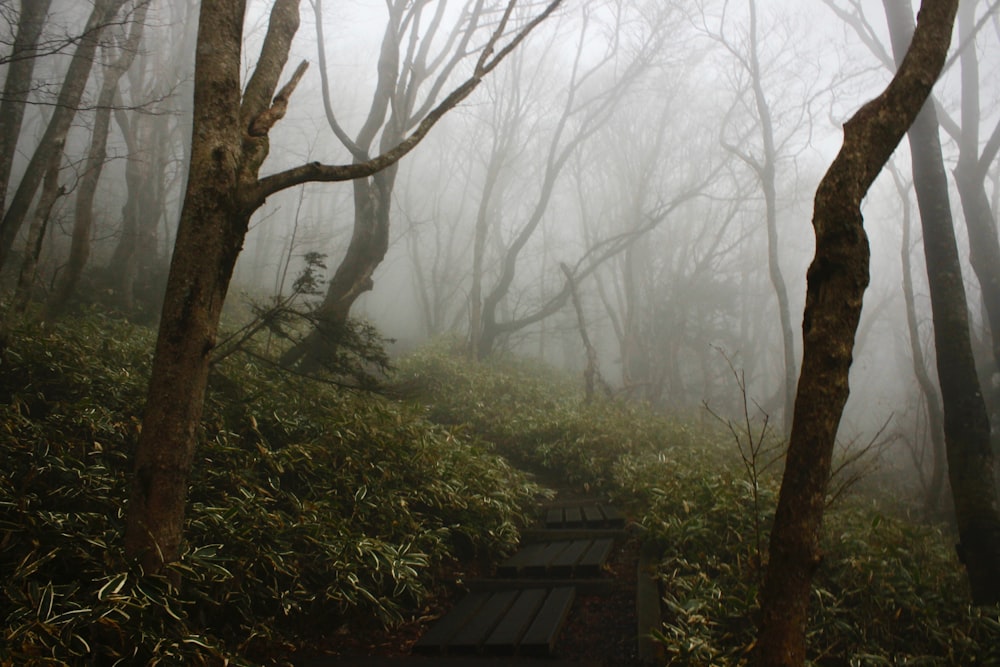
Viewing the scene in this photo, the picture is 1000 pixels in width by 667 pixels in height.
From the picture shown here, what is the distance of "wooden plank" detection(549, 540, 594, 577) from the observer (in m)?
4.73

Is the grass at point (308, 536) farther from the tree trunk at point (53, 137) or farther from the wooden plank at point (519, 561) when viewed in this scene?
the tree trunk at point (53, 137)

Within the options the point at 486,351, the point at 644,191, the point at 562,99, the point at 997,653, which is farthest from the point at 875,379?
the point at 997,653

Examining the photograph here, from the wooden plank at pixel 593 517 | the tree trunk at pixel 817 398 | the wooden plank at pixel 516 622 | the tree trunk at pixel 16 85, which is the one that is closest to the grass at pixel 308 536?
the wooden plank at pixel 593 517

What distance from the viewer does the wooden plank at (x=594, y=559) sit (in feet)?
15.4

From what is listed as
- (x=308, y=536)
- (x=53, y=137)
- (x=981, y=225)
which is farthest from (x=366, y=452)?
(x=981, y=225)

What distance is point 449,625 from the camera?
3.90 metres

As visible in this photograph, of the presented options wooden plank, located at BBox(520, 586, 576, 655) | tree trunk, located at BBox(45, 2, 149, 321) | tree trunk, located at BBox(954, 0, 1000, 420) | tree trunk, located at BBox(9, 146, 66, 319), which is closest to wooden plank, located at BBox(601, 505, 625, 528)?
wooden plank, located at BBox(520, 586, 576, 655)

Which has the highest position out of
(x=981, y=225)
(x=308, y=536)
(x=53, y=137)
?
(x=981, y=225)

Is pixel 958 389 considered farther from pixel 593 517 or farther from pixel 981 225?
pixel 981 225

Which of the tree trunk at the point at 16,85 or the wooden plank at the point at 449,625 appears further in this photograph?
the tree trunk at the point at 16,85

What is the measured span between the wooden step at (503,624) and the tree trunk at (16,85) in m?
5.36

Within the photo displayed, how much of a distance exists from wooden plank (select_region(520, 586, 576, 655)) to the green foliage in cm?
97

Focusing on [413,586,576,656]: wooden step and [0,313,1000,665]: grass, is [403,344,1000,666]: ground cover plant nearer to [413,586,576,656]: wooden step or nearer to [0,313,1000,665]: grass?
[0,313,1000,665]: grass

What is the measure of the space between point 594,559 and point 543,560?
46cm
